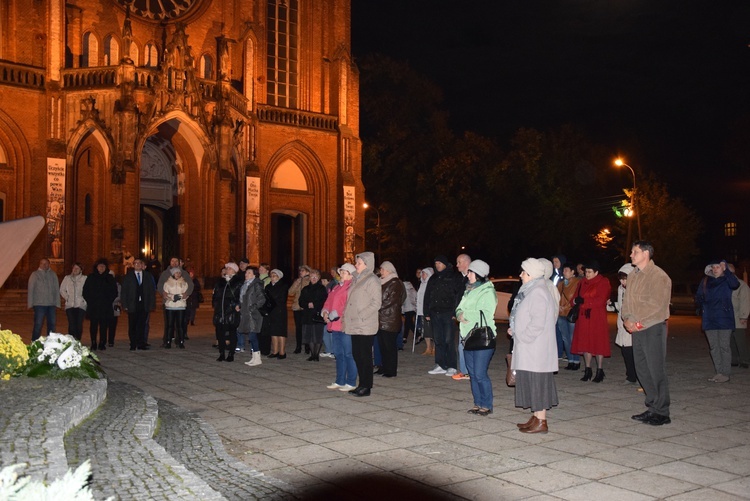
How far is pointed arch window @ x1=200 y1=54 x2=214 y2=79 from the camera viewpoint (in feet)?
113

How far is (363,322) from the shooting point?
31.9ft

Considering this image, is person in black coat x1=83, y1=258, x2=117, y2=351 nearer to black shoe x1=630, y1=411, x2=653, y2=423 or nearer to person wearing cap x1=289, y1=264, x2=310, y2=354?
person wearing cap x1=289, y1=264, x2=310, y2=354

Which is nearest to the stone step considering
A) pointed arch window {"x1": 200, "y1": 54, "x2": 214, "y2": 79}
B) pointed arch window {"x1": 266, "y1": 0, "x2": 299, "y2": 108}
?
pointed arch window {"x1": 200, "y1": 54, "x2": 214, "y2": 79}

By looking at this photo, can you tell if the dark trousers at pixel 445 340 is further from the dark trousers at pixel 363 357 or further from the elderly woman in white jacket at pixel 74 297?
the elderly woman in white jacket at pixel 74 297

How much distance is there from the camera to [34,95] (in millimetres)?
29125

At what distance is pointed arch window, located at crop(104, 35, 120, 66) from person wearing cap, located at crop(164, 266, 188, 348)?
2011 cm

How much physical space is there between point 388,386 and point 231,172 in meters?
22.6

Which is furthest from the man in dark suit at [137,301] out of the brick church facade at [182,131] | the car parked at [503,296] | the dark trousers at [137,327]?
the brick church facade at [182,131]

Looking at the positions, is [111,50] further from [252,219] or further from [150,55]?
[252,219]

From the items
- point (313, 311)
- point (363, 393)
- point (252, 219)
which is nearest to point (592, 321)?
point (363, 393)

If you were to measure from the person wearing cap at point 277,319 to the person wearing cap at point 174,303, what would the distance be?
2.22 metres

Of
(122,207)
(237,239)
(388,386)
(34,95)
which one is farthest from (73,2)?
(388,386)

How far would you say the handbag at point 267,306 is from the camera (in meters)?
12.9

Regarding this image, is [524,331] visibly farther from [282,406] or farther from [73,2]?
[73,2]
